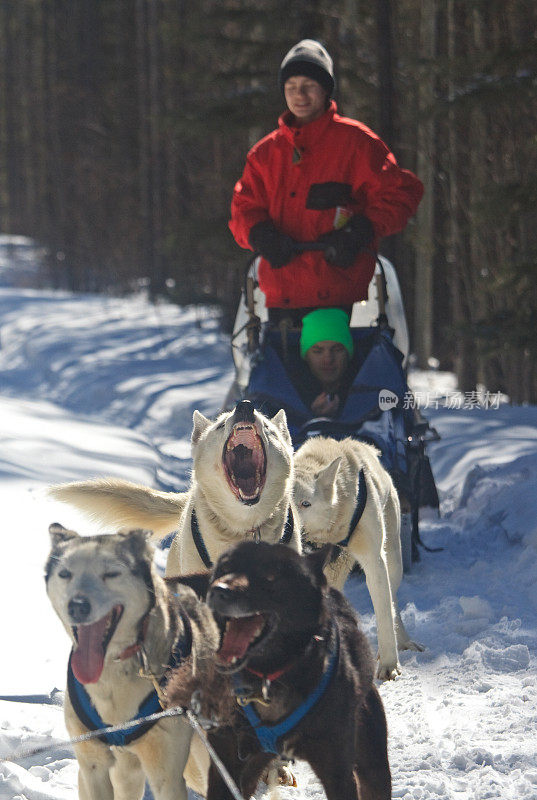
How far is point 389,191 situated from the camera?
200 inches

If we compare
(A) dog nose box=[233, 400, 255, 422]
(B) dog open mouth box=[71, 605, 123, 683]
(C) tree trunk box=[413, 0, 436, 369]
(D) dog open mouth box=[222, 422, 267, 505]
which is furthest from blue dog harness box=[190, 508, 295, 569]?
(C) tree trunk box=[413, 0, 436, 369]

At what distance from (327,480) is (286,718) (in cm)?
167

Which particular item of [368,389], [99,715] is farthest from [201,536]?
[368,389]

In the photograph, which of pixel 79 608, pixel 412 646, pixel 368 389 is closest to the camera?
pixel 79 608

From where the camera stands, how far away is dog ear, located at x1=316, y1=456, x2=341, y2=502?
12.8 feet

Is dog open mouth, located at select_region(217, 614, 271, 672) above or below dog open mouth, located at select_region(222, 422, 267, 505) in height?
below

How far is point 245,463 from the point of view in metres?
3.18

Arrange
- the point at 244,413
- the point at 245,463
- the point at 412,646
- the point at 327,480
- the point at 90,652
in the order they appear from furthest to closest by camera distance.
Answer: the point at 412,646
the point at 327,480
the point at 245,463
the point at 244,413
the point at 90,652

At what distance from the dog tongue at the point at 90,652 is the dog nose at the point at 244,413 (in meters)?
1.07

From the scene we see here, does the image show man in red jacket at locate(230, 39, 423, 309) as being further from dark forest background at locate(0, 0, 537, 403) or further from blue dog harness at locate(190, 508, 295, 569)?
dark forest background at locate(0, 0, 537, 403)

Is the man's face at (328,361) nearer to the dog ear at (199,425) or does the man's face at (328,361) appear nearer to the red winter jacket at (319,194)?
the red winter jacket at (319,194)

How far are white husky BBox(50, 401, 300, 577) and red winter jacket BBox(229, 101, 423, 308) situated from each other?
187cm

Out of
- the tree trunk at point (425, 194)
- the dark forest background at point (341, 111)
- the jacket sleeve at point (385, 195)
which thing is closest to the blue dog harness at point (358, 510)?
the jacket sleeve at point (385, 195)

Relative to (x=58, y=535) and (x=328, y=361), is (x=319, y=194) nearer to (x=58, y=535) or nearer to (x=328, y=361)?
(x=328, y=361)
